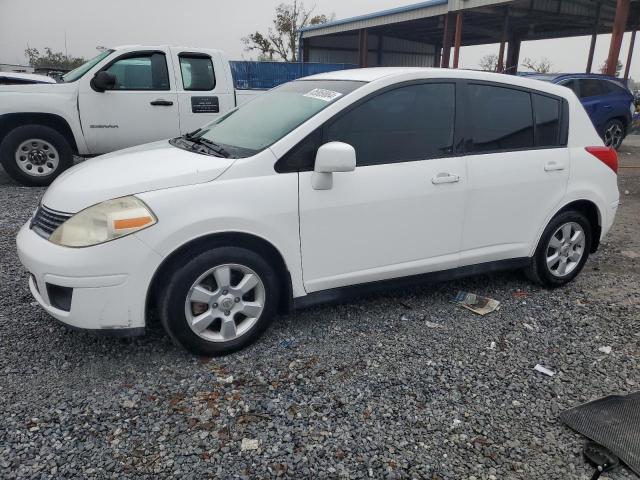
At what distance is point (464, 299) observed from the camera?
154 inches

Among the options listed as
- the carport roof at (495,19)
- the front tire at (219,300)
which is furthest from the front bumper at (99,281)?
the carport roof at (495,19)

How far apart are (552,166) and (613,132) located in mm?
9470

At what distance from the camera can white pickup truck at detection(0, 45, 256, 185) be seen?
693 cm

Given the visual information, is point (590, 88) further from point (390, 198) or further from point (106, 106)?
point (390, 198)

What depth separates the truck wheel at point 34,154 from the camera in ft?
22.7

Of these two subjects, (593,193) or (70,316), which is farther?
(593,193)

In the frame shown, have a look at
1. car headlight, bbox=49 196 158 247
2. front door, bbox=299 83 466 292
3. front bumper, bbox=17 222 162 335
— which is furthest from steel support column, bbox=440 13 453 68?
front bumper, bbox=17 222 162 335

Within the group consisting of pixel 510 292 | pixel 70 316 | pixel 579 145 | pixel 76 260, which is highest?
pixel 579 145

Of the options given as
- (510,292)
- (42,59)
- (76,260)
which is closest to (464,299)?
(510,292)

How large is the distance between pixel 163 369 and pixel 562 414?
2.18m

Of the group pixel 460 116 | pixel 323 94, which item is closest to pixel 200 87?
pixel 323 94

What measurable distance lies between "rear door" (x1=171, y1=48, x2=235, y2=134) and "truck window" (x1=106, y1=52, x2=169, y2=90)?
213 millimetres

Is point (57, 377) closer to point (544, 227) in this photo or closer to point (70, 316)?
point (70, 316)

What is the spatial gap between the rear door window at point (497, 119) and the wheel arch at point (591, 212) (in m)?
0.66
